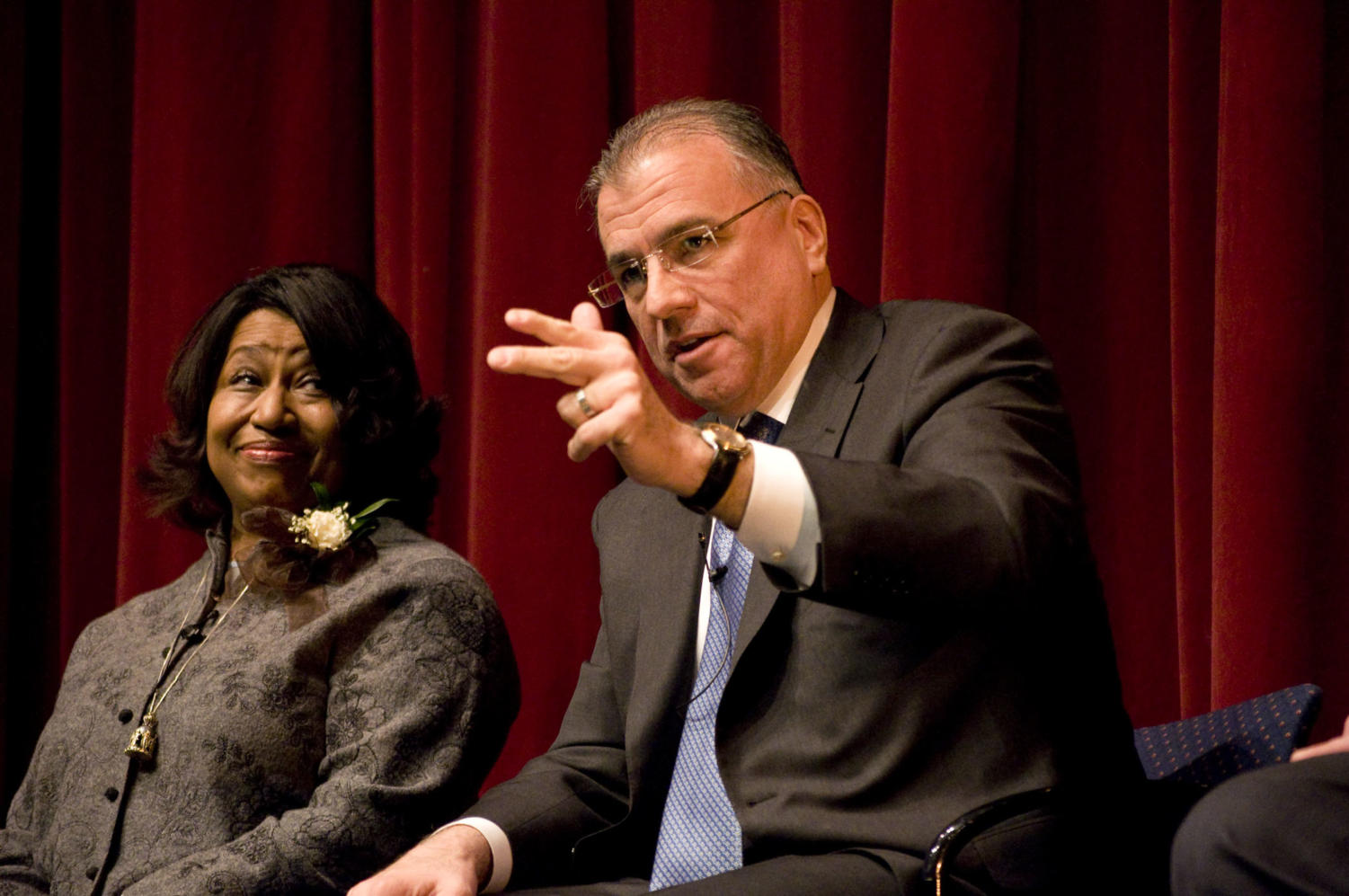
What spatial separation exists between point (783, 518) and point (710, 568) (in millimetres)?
492

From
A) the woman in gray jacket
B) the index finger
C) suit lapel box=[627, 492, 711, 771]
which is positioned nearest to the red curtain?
the woman in gray jacket

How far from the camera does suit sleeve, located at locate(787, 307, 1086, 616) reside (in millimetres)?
1160

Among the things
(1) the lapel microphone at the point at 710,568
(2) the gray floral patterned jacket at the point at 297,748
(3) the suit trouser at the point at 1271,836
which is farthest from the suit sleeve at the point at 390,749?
(3) the suit trouser at the point at 1271,836

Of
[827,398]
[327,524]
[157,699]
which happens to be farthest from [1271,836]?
[157,699]

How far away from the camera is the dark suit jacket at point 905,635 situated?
118cm

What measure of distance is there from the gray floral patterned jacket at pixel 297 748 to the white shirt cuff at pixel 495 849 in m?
0.19

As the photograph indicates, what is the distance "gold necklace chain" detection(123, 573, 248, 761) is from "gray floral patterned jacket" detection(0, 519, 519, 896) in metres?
0.01

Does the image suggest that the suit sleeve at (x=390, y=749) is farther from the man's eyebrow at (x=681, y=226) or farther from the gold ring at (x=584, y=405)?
the gold ring at (x=584, y=405)

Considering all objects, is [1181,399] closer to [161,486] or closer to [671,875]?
[671,875]

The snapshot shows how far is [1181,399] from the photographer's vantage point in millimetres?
2053

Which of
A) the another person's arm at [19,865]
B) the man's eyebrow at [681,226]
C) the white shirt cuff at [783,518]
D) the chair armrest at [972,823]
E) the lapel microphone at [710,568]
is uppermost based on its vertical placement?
the man's eyebrow at [681,226]

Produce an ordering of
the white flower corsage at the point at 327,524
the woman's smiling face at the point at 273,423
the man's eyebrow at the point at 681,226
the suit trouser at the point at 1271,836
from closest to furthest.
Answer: the suit trouser at the point at 1271,836 < the man's eyebrow at the point at 681,226 < the white flower corsage at the point at 327,524 < the woman's smiling face at the point at 273,423

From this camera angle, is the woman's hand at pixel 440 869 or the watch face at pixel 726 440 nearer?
the watch face at pixel 726 440

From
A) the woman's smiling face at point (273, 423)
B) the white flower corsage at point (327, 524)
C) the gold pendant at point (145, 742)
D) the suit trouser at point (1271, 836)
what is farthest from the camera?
the woman's smiling face at point (273, 423)
